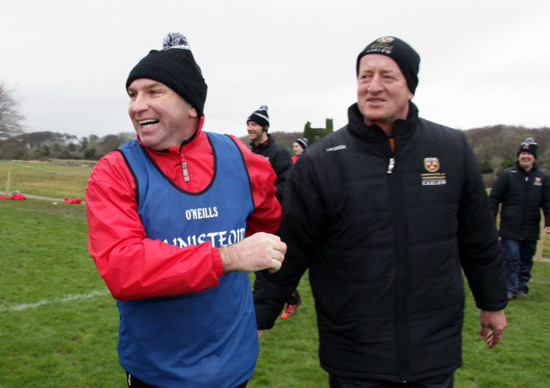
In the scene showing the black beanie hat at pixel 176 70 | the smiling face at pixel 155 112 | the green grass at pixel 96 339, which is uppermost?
the black beanie hat at pixel 176 70

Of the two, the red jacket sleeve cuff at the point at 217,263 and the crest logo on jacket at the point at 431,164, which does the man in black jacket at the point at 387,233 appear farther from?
the red jacket sleeve cuff at the point at 217,263

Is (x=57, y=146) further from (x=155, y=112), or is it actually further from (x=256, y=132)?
(x=155, y=112)

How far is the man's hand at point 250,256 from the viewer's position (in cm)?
179

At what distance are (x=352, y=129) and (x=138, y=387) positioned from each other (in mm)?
1605

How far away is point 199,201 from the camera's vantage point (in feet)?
6.82

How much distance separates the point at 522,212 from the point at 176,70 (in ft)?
21.7

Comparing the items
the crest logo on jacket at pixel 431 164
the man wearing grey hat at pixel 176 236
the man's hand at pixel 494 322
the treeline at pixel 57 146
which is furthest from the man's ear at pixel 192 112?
the treeline at pixel 57 146

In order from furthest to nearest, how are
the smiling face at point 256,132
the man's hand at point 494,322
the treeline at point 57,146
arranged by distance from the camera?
the treeline at point 57,146
the smiling face at point 256,132
the man's hand at point 494,322

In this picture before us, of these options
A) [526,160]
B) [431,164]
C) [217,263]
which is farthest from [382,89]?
[526,160]

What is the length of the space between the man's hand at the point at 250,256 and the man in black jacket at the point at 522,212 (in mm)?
6277

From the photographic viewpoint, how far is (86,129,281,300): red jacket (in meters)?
1.71

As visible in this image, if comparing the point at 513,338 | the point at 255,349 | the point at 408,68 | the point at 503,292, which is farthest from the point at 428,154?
the point at 513,338

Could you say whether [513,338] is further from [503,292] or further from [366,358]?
[366,358]

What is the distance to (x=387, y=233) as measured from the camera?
7.18ft
